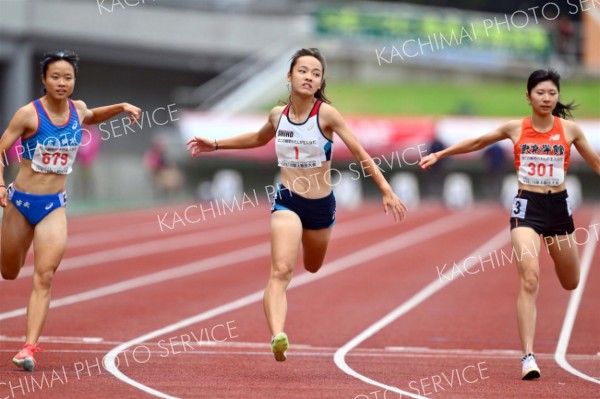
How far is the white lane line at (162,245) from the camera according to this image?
1934 centimetres

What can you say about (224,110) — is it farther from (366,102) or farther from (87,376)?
(87,376)

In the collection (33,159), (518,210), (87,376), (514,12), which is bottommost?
(87,376)

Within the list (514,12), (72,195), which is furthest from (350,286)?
(514,12)

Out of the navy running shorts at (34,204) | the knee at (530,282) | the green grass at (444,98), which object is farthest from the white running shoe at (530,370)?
the green grass at (444,98)

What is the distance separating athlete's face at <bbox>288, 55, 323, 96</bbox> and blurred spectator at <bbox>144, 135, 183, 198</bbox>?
27598 millimetres

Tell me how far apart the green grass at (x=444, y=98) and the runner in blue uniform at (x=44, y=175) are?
32994 millimetres

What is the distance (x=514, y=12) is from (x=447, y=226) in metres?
26.1

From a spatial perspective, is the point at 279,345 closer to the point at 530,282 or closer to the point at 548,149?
the point at 530,282

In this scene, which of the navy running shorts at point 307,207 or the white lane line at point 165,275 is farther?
the white lane line at point 165,275

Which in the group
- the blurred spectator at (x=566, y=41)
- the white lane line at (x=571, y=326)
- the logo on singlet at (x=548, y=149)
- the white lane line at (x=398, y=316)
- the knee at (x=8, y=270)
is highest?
the blurred spectator at (x=566, y=41)

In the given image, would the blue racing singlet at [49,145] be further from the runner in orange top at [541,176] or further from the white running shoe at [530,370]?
the white running shoe at [530,370]

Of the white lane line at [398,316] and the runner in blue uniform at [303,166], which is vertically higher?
the runner in blue uniform at [303,166]

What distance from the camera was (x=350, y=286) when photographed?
16812 mm

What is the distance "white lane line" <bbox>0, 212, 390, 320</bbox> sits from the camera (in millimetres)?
14609
